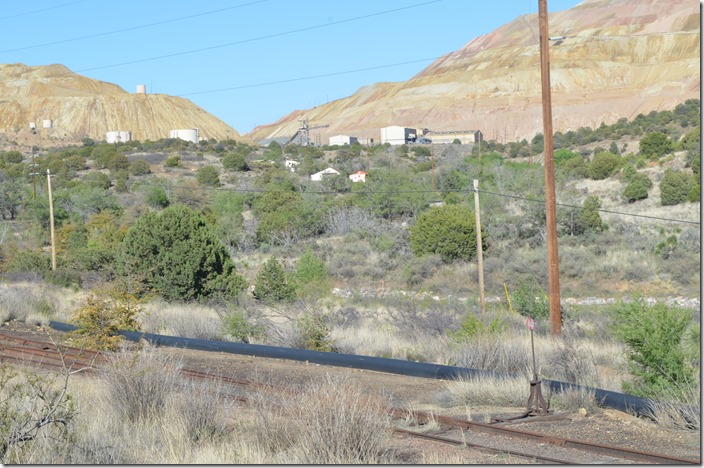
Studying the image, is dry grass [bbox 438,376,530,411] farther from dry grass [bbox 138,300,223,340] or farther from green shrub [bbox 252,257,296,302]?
green shrub [bbox 252,257,296,302]

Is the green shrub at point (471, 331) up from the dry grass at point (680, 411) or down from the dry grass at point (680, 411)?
down

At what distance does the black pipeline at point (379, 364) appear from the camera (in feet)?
38.3

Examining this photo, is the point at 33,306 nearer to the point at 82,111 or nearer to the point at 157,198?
the point at 157,198

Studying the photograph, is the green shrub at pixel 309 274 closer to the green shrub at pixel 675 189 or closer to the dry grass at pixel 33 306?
the dry grass at pixel 33 306

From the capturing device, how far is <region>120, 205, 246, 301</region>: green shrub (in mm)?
31812

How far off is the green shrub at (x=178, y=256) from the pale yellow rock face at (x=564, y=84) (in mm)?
82236

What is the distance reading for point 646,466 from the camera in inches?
327

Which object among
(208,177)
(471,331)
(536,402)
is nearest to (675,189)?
(471,331)

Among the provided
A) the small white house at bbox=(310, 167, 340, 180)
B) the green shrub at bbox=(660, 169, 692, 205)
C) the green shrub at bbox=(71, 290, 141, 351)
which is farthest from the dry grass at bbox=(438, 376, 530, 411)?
the small white house at bbox=(310, 167, 340, 180)

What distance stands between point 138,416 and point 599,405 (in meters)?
Result: 6.04

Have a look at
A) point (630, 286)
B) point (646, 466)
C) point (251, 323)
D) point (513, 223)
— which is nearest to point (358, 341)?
point (251, 323)

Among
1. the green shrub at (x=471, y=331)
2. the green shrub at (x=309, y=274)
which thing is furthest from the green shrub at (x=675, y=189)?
the green shrub at (x=471, y=331)

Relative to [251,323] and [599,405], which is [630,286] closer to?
[251,323]

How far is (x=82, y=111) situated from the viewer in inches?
5408
